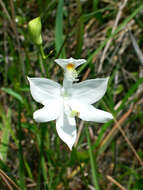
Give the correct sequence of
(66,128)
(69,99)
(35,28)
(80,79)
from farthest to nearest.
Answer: (80,79) → (69,99) → (66,128) → (35,28)

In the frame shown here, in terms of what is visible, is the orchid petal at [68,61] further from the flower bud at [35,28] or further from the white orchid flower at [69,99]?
the flower bud at [35,28]

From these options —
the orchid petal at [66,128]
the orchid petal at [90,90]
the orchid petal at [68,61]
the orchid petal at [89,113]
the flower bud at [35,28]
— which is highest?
the flower bud at [35,28]

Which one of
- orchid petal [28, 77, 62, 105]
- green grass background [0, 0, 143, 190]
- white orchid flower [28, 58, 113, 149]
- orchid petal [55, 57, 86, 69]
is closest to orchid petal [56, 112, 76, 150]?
white orchid flower [28, 58, 113, 149]

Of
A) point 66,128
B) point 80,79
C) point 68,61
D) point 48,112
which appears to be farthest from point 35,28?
point 80,79

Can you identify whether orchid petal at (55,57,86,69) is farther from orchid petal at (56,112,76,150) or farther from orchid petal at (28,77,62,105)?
orchid petal at (56,112,76,150)

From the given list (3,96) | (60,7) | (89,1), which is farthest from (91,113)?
(89,1)

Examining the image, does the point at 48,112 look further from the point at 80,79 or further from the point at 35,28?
the point at 80,79

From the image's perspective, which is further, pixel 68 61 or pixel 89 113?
pixel 89 113

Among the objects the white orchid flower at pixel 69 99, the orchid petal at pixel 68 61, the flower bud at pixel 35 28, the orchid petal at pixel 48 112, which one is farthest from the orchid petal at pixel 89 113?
the flower bud at pixel 35 28
